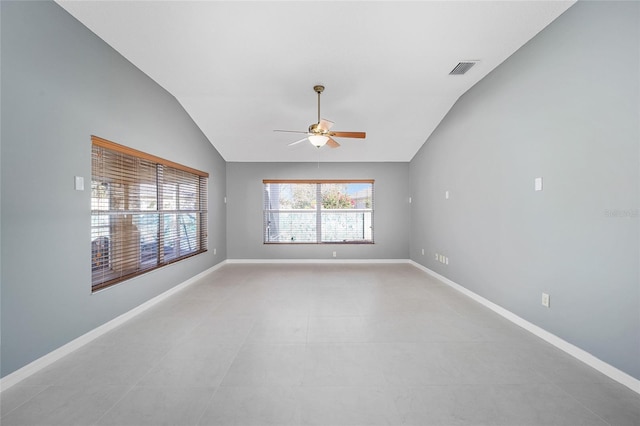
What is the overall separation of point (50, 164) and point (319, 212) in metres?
4.75

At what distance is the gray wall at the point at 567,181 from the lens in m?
1.88

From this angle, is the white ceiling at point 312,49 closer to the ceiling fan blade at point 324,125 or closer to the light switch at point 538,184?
the ceiling fan blade at point 324,125

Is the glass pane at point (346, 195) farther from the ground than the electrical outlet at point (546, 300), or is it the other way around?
the glass pane at point (346, 195)

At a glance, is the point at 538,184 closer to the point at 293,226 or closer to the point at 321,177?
the point at 321,177

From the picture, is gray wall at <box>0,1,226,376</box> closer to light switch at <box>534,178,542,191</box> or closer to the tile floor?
the tile floor

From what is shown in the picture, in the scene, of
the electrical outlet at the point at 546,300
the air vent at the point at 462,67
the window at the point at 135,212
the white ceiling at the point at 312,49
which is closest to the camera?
the white ceiling at the point at 312,49

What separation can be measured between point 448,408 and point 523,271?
6.21 feet

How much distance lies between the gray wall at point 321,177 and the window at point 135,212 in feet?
4.90

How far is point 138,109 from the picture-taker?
321cm

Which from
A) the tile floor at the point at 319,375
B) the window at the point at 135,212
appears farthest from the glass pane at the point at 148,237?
the tile floor at the point at 319,375

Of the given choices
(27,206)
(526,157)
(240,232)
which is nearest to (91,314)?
(27,206)

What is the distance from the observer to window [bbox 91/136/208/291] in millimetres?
2734

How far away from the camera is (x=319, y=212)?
20.8ft

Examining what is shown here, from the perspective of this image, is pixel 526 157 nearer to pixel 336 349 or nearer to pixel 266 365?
pixel 336 349
